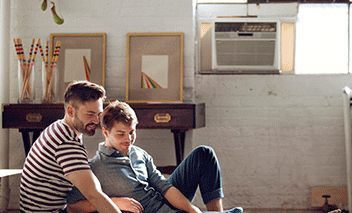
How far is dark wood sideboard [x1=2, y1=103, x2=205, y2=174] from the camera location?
257 cm

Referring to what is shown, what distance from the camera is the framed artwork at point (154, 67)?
2.92m

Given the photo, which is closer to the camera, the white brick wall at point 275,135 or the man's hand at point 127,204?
the man's hand at point 127,204

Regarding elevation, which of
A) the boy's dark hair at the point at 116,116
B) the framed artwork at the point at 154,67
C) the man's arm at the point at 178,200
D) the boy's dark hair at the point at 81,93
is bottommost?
the man's arm at the point at 178,200

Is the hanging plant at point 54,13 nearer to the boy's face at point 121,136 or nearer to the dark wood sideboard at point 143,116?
the dark wood sideboard at point 143,116

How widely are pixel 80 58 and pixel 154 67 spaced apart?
1.93ft

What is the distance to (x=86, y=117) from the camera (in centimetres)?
151

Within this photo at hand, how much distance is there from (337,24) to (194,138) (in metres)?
1.57

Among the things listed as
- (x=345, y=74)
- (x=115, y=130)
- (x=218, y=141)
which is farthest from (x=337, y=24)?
(x=115, y=130)

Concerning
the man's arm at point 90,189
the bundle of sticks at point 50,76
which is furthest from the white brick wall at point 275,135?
the man's arm at point 90,189

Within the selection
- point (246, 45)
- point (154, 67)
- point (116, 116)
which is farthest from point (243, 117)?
point (116, 116)

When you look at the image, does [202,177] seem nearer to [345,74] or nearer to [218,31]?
[218,31]

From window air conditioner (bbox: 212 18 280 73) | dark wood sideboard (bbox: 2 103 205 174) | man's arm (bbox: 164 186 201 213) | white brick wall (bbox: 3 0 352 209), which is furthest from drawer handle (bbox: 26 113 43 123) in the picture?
window air conditioner (bbox: 212 18 280 73)

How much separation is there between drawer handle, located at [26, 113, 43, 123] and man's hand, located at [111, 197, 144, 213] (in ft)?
4.09

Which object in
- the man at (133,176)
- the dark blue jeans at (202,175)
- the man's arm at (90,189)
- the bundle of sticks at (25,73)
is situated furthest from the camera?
the bundle of sticks at (25,73)
